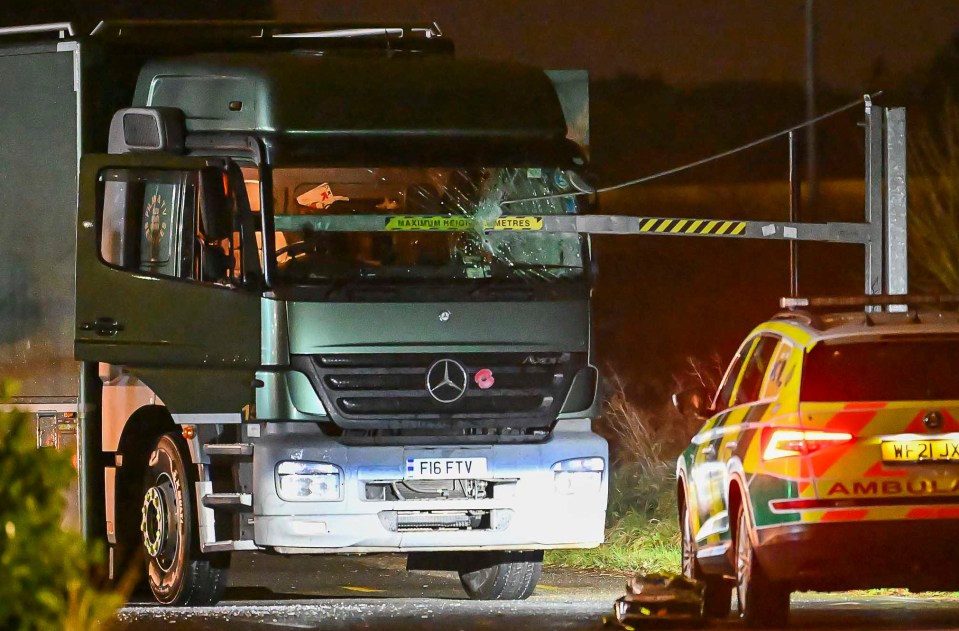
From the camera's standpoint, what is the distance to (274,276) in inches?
463

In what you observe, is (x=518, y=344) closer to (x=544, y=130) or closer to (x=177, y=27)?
(x=544, y=130)

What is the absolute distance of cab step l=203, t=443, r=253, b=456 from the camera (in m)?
11.9

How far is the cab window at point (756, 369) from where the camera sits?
11172 millimetres

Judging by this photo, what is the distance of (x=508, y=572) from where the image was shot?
529 inches

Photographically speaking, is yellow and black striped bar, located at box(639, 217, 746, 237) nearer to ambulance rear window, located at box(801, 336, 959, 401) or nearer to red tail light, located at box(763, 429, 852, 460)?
ambulance rear window, located at box(801, 336, 959, 401)

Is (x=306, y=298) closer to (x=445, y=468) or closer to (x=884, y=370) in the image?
(x=445, y=468)

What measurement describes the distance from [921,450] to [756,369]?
5.31 ft

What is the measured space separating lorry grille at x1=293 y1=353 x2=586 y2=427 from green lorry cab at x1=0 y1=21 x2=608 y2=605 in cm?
1

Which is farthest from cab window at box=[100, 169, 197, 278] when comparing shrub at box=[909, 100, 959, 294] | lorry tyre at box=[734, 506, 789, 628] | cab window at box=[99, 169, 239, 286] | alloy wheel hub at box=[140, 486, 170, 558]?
shrub at box=[909, 100, 959, 294]

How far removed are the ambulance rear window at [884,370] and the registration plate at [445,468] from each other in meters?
2.45

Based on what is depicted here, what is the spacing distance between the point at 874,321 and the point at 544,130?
9.08 ft

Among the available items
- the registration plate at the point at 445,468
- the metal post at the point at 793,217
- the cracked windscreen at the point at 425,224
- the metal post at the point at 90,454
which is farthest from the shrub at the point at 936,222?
the metal post at the point at 90,454

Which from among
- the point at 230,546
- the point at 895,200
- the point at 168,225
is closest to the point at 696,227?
the point at 895,200

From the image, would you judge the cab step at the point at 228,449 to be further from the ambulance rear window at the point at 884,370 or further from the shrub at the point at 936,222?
the shrub at the point at 936,222
